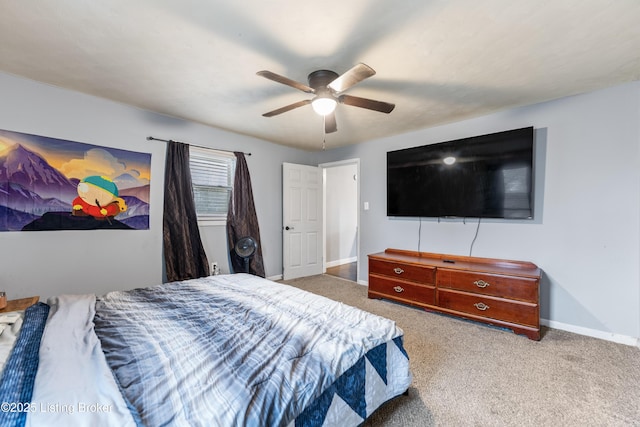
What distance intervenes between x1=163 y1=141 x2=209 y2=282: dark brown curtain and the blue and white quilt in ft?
4.64

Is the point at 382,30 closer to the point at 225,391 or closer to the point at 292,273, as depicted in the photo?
the point at 225,391

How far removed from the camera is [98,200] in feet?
9.23

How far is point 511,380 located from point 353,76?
7.73 feet

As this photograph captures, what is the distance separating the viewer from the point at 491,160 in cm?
302

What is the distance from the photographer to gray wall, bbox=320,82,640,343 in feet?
7.97

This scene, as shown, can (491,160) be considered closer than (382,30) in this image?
No

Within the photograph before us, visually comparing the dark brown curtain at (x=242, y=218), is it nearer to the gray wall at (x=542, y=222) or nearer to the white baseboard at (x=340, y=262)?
the gray wall at (x=542, y=222)

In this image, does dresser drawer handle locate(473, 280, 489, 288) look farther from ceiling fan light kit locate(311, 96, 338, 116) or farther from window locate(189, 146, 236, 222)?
window locate(189, 146, 236, 222)

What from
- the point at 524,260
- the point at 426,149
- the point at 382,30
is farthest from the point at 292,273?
the point at 382,30

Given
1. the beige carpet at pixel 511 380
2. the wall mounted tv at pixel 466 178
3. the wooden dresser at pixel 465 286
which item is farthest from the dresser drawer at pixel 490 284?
the wall mounted tv at pixel 466 178

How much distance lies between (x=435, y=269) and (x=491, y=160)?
1356 millimetres

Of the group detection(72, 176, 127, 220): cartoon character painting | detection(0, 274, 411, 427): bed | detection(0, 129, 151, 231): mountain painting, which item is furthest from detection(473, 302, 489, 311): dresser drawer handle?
detection(72, 176, 127, 220): cartoon character painting

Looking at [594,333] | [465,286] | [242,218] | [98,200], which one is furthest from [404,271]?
[98,200]

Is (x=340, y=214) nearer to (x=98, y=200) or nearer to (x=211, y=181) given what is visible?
(x=211, y=181)
